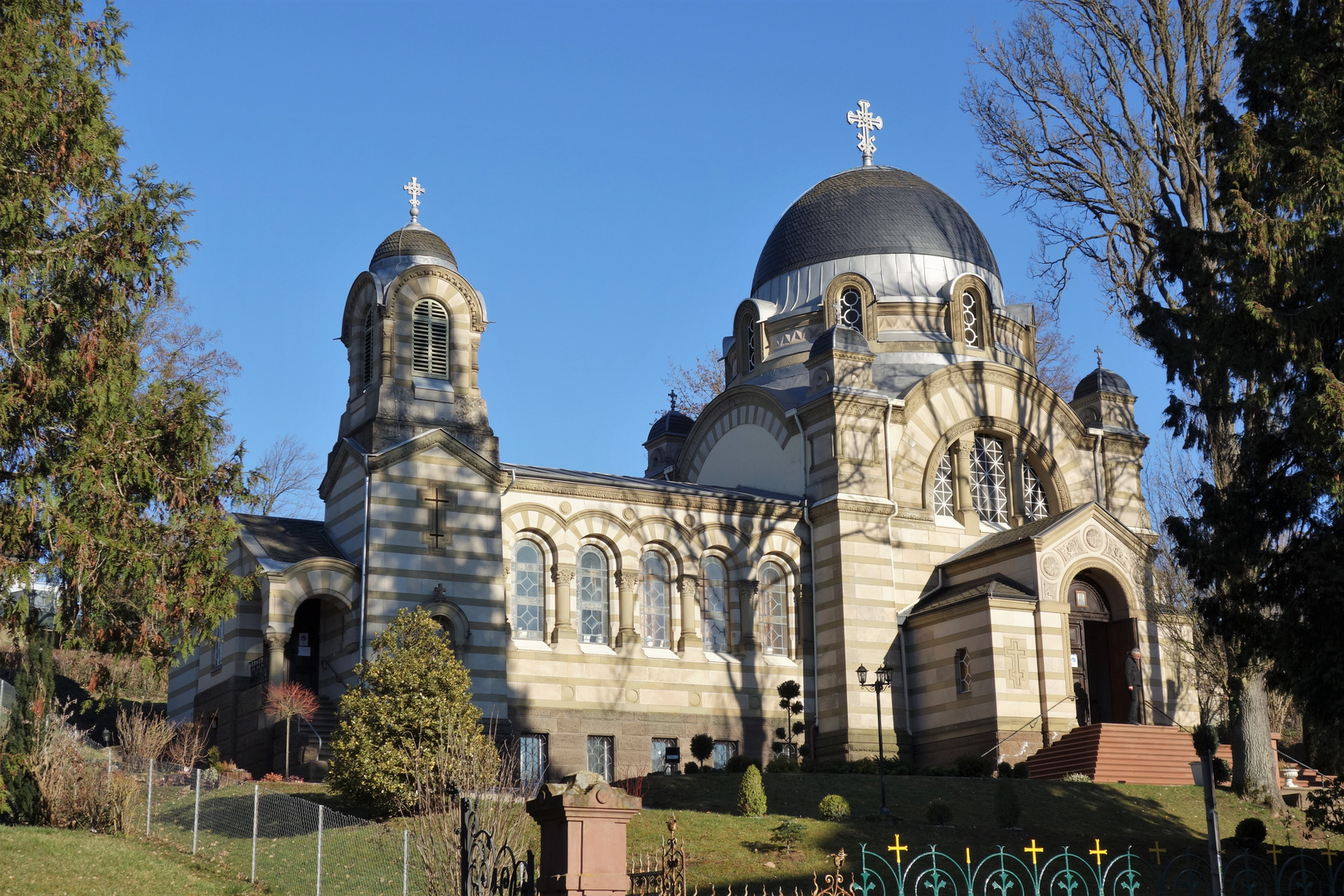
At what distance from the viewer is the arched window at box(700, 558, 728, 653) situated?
34.2 meters

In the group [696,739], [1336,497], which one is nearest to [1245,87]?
[1336,497]

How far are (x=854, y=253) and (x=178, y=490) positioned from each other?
2642 cm

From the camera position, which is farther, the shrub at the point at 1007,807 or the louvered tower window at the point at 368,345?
the louvered tower window at the point at 368,345

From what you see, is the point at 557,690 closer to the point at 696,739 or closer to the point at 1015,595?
the point at 696,739

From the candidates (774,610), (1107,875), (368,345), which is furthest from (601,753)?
(1107,875)

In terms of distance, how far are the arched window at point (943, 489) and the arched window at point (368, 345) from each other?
13.7 meters

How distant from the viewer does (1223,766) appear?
96.5 feet

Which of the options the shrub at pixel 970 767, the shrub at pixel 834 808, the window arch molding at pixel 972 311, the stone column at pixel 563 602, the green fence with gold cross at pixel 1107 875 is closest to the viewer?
the green fence with gold cross at pixel 1107 875

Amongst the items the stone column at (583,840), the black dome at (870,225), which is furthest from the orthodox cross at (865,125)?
the stone column at (583,840)

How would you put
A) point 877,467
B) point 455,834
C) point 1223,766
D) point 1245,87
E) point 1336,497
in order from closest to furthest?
point 455,834, point 1336,497, point 1245,87, point 1223,766, point 877,467

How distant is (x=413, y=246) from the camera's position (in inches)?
1291

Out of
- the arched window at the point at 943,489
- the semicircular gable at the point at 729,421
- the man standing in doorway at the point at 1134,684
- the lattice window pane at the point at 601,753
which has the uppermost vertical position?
the semicircular gable at the point at 729,421

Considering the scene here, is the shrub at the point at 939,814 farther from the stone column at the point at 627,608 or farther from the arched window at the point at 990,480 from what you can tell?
the arched window at the point at 990,480

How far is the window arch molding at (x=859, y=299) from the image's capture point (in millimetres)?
39469
